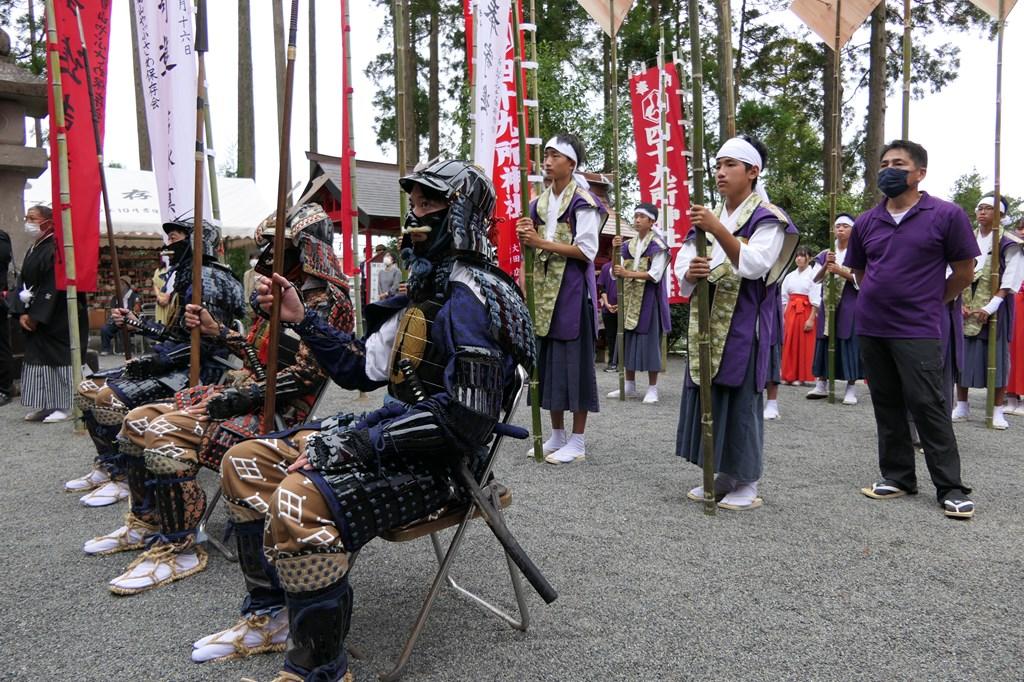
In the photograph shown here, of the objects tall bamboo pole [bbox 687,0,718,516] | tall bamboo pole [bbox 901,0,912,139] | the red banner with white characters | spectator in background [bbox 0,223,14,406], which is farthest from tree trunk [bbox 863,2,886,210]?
spectator in background [bbox 0,223,14,406]

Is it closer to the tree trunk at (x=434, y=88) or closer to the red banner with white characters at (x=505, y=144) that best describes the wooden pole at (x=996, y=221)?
the red banner with white characters at (x=505, y=144)

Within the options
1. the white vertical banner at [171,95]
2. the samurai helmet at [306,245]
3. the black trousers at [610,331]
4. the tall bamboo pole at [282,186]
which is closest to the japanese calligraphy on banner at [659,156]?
the black trousers at [610,331]

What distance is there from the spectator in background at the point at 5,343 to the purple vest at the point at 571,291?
6607mm

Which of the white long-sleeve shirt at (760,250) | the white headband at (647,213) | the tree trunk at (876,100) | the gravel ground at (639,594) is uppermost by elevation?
the tree trunk at (876,100)

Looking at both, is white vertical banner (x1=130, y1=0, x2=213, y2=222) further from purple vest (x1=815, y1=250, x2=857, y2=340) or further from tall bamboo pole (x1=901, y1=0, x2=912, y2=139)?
purple vest (x1=815, y1=250, x2=857, y2=340)

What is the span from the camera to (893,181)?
4.05m

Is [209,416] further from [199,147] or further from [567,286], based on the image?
[567,286]

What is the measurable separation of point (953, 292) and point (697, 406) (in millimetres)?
1683

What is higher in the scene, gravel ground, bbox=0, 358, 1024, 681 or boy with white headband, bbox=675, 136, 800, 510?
boy with white headband, bbox=675, 136, 800, 510

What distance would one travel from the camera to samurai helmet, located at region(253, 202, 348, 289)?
329cm

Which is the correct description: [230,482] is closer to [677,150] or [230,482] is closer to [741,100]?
[677,150]

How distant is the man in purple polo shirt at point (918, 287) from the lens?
→ 4023 millimetres

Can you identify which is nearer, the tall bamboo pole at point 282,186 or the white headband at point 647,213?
the tall bamboo pole at point 282,186

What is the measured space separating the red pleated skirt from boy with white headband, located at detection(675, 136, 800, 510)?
6.00 meters
